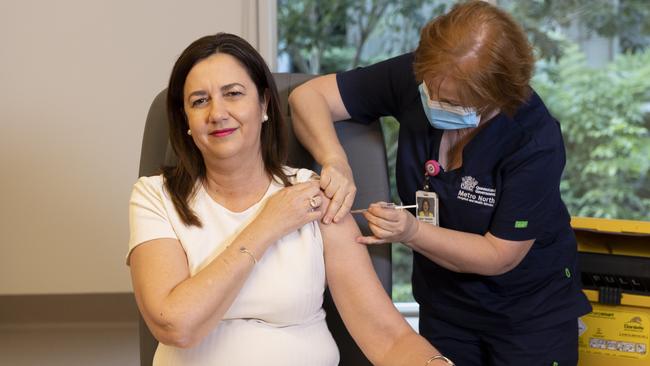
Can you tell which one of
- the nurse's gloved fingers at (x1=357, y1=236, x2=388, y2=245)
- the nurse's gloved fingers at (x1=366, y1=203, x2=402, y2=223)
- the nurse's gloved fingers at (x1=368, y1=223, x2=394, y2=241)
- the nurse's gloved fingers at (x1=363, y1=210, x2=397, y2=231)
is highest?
the nurse's gloved fingers at (x1=366, y1=203, x2=402, y2=223)

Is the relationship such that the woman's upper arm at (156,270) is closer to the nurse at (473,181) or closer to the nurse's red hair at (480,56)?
the nurse at (473,181)

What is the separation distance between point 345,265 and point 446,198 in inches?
13.0

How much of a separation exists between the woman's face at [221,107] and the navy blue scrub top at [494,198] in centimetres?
37

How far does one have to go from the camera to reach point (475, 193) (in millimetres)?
1905

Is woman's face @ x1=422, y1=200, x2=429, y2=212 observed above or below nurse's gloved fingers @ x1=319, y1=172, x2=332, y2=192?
below

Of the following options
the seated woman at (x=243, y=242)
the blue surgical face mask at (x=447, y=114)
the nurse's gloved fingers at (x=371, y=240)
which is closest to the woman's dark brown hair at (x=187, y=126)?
the seated woman at (x=243, y=242)

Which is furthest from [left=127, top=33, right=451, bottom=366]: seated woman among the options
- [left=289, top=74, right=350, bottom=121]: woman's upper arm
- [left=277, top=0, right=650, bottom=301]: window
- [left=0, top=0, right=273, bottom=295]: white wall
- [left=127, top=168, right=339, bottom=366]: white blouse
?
[left=277, top=0, right=650, bottom=301]: window

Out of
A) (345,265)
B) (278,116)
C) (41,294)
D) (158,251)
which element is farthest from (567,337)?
(41,294)

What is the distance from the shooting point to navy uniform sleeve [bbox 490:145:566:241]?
1839 mm

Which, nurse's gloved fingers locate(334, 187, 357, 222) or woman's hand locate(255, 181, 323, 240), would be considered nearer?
woman's hand locate(255, 181, 323, 240)

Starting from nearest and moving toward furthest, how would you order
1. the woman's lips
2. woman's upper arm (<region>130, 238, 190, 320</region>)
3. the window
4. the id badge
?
woman's upper arm (<region>130, 238, 190, 320</region>), the woman's lips, the id badge, the window

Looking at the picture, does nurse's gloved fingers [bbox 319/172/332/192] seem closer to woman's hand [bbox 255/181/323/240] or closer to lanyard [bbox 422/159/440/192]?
woman's hand [bbox 255/181/323/240]

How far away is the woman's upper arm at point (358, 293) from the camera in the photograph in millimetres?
1739

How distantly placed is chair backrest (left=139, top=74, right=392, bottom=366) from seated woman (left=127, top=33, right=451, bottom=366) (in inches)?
6.6
